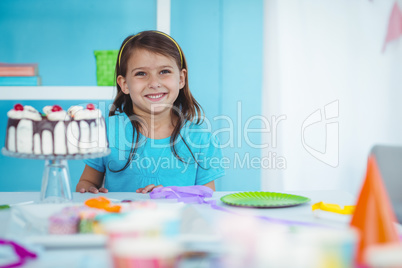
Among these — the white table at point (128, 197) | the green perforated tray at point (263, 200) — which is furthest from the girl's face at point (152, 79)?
the green perforated tray at point (263, 200)

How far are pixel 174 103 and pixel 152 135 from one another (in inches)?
7.8

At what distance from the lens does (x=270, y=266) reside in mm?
401

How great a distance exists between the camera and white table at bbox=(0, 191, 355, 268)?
0.57m

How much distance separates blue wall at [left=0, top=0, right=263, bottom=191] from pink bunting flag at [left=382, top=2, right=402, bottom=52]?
2.41 feet

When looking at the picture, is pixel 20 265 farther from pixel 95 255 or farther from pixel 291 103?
pixel 291 103

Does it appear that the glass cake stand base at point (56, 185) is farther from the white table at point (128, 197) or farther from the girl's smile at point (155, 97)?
the girl's smile at point (155, 97)

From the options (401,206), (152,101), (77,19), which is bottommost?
(401,206)

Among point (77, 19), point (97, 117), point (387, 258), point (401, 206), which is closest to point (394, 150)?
point (401, 206)

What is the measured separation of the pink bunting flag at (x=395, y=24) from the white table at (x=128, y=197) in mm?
1199

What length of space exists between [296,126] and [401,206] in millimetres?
1188

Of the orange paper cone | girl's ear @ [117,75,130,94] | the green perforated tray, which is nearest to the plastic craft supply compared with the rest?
the green perforated tray

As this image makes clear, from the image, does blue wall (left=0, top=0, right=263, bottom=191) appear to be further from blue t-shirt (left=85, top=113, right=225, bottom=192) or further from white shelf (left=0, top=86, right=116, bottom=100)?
blue t-shirt (left=85, top=113, right=225, bottom=192)

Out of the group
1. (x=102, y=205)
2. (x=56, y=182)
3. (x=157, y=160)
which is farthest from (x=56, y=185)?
(x=157, y=160)

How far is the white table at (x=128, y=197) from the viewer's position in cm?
57
